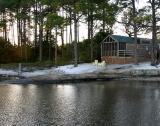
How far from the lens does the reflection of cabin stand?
198 feet

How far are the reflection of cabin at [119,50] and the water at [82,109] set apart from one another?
89.3 ft

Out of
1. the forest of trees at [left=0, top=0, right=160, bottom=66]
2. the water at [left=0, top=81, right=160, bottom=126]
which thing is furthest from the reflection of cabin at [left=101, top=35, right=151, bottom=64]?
the water at [left=0, top=81, right=160, bottom=126]

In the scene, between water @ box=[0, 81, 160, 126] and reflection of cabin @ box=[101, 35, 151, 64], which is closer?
water @ box=[0, 81, 160, 126]

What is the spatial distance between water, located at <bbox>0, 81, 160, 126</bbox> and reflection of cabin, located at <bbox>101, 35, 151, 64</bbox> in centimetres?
2723

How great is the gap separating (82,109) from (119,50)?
122 feet

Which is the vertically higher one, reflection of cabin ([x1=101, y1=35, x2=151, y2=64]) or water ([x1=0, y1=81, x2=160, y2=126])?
reflection of cabin ([x1=101, y1=35, x2=151, y2=64])

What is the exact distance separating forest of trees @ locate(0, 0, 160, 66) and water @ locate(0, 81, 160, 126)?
23566mm

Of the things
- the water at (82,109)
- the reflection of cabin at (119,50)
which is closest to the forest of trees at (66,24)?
the reflection of cabin at (119,50)

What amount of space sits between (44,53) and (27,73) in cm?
2249

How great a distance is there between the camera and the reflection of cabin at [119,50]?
60.3m

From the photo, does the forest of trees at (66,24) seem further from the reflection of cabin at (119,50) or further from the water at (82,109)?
the water at (82,109)

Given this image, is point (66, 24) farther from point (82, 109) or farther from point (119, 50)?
point (82, 109)

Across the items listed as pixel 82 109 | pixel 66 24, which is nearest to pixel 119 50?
pixel 66 24

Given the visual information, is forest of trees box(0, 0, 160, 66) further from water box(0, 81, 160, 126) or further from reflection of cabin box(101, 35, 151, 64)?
water box(0, 81, 160, 126)
